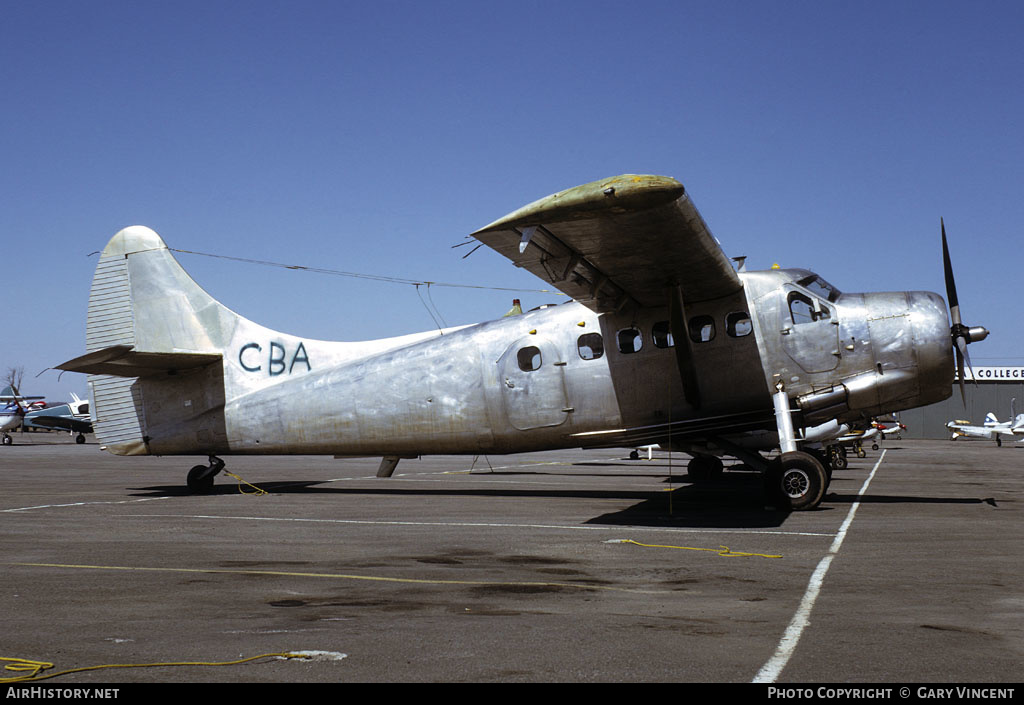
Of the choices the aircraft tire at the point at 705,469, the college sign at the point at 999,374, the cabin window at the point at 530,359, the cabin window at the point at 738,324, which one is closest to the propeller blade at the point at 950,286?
the cabin window at the point at 738,324

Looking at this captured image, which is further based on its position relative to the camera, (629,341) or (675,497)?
(675,497)

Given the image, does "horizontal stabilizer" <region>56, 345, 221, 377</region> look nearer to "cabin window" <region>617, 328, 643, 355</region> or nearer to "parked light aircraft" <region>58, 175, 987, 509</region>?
"parked light aircraft" <region>58, 175, 987, 509</region>

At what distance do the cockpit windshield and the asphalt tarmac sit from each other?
373cm

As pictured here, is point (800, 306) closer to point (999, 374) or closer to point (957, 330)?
point (957, 330)

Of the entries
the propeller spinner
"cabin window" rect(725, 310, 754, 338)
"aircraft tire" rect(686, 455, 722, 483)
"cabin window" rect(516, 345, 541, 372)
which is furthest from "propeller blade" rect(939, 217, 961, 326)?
"aircraft tire" rect(686, 455, 722, 483)

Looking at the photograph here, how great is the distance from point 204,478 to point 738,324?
11.8 metres

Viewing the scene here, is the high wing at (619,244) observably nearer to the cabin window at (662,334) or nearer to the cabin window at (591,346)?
the cabin window at (662,334)

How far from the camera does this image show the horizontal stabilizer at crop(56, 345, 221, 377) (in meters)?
17.2

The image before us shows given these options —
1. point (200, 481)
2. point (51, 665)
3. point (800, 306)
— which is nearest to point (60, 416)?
point (200, 481)

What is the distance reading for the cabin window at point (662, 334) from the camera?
51.6ft

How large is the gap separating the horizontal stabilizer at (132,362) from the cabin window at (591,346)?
26.1 feet

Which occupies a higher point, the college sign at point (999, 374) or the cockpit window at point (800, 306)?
the cockpit window at point (800, 306)

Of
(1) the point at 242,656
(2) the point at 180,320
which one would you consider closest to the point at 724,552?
(1) the point at 242,656

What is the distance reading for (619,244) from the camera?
498 inches
